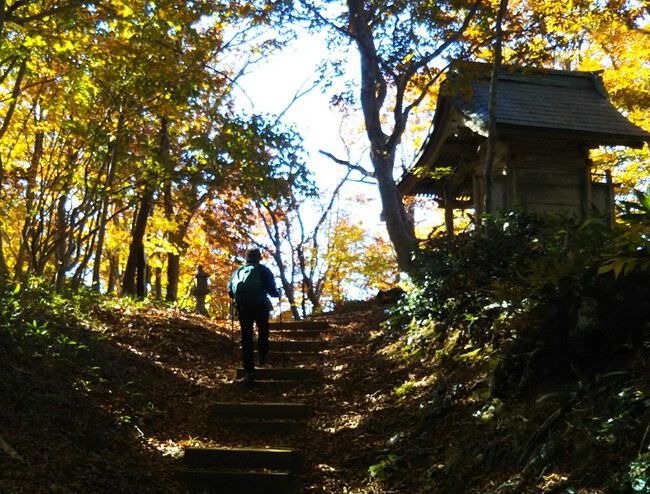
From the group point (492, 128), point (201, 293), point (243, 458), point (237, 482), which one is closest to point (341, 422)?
point (243, 458)

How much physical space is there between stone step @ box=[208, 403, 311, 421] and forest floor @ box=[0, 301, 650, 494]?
19 centimetres

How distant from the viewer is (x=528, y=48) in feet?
33.8

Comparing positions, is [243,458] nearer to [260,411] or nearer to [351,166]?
[260,411]

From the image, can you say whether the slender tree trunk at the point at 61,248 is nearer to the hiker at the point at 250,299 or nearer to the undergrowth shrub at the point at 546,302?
the hiker at the point at 250,299

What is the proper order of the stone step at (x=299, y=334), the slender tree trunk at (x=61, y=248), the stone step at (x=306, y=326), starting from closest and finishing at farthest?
the slender tree trunk at (x=61, y=248) → the stone step at (x=299, y=334) → the stone step at (x=306, y=326)

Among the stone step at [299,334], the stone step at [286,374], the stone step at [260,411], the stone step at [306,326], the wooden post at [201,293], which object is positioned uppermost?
the wooden post at [201,293]

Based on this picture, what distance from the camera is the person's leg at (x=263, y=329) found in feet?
29.8

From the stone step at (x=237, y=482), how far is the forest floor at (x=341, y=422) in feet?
0.56

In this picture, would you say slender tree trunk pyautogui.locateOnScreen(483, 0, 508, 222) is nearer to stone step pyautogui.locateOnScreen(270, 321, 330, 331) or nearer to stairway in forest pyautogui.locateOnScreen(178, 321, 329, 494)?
stairway in forest pyautogui.locateOnScreen(178, 321, 329, 494)

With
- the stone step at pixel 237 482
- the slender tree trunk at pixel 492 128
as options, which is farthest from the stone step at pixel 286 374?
the slender tree trunk at pixel 492 128

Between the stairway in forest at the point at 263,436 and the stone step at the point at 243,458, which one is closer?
the stairway in forest at the point at 263,436

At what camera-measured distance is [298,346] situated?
1114 centimetres

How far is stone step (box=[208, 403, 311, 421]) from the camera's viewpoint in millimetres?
7695

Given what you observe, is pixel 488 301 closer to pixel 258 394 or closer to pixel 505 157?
pixel 258 394
